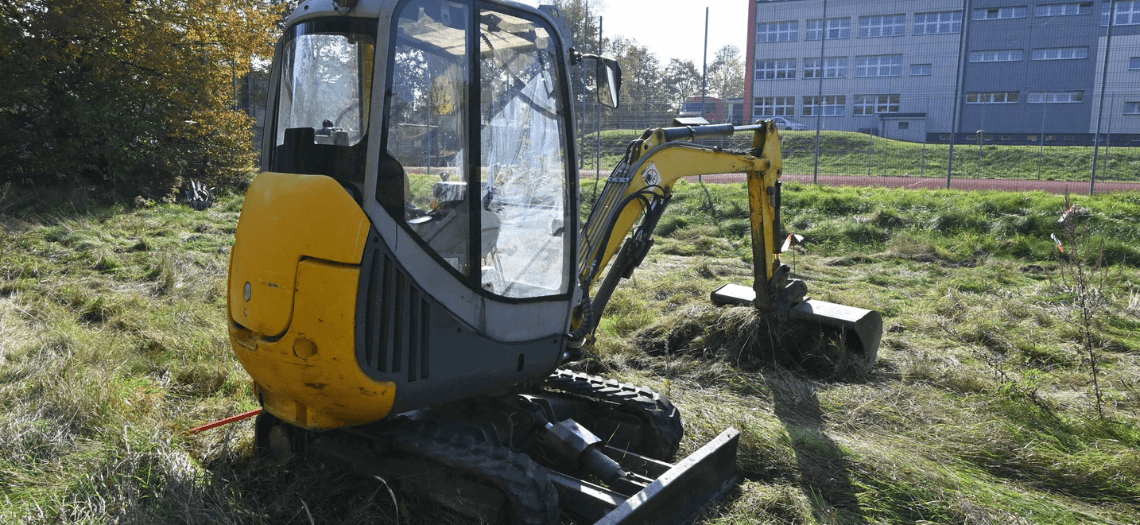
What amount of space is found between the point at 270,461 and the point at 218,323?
2686 mm

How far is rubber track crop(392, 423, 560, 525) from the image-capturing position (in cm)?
273

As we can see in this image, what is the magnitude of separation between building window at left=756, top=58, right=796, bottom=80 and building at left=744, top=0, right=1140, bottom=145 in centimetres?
5

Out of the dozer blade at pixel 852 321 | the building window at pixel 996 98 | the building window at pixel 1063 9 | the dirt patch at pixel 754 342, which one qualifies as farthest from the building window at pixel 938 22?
the dirt patch at pixel 754 342

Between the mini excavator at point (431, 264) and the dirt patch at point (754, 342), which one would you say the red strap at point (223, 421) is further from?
the dirt patch at point (754, 342)

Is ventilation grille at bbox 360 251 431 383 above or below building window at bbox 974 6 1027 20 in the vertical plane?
below

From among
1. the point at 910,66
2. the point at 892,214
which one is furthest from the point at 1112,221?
the point at 910,66

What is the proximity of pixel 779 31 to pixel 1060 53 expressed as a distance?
13821 mm

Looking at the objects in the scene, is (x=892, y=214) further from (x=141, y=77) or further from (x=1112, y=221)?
(x=141, y=77)

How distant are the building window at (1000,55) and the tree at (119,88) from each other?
28.7 meters

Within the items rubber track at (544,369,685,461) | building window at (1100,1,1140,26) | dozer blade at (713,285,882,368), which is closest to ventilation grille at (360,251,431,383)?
rubber track at (544,369,685,461)

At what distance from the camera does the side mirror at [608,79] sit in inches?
140

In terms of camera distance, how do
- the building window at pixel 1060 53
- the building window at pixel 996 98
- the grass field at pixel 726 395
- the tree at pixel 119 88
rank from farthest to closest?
the building window at pixel 1060 53 → the building window at pixel 996 98 → the tree at pixel 119 88 → the grass field at pixel 726 395

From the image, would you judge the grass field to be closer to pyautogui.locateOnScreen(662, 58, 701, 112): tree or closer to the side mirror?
the side mirror

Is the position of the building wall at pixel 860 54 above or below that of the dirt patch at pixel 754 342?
above
